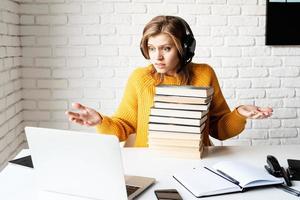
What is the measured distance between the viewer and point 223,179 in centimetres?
121

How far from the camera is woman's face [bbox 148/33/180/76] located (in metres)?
1.72

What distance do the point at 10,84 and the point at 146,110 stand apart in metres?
1.09

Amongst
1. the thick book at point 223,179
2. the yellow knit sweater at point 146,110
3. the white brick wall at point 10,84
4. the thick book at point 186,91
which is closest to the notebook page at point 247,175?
the thick book at point 223,179

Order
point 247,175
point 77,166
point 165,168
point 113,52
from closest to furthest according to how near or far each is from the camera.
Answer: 1. point 77,166
2. point 247,175
3. point 165,168
4. point 113,52

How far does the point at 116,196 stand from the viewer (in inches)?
41.1

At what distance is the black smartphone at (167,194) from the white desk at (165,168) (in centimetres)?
2

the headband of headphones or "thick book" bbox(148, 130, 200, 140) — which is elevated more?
the headband of headphones

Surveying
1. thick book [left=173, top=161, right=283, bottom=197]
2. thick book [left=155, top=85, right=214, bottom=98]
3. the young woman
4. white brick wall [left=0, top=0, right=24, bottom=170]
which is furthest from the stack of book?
white brick wall [left=0, top=0, right=24, bottom=170]

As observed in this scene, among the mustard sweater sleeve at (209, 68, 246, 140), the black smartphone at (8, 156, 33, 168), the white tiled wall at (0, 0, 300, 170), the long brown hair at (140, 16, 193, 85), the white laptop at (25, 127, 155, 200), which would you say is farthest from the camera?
the white tiled wall at (0, 0, 300, 170)

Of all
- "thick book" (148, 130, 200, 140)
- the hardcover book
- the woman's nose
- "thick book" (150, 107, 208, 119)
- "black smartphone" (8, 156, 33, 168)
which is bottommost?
"black smartphone" (8, 156, 33, 168)

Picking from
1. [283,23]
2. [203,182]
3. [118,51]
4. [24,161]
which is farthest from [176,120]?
[283,23]

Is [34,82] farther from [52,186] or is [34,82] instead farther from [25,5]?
[52,186]

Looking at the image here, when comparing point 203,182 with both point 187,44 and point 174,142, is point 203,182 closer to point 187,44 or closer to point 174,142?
point 174,142

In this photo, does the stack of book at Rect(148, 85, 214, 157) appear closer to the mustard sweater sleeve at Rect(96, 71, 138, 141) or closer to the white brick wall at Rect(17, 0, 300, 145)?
the mustard sweater sleeve at Rect(96, 71, 138, 141)
